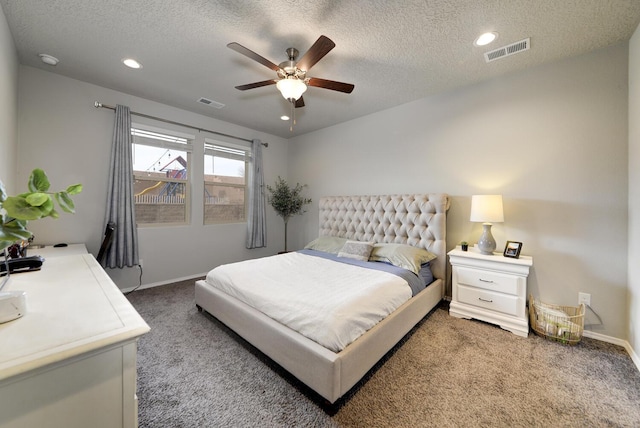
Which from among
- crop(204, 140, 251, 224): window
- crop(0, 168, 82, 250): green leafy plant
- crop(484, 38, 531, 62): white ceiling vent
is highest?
crop(484, 38, 531, 62): white ceiling vent

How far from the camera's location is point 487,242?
2682mm

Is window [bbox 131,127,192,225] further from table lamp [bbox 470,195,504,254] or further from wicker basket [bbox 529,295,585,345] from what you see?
wicker basket [bbox 529,295,585,345]

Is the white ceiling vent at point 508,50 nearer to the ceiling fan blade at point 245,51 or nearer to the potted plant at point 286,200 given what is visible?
the ceiling fan blade at point 245,51

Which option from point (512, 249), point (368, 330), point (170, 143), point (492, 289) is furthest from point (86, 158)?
point (512, 249)

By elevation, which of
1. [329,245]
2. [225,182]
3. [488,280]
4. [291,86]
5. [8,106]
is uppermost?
[291,86]

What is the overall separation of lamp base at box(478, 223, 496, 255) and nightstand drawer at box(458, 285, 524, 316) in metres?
0.43

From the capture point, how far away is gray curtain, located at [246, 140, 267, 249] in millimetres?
4621

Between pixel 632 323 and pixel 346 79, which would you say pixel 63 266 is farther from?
pixel 632 323

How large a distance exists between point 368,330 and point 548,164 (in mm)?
2562

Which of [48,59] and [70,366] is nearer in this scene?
[70,366]

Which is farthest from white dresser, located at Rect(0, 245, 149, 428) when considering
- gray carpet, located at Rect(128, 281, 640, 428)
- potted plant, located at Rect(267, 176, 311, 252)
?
potted plant, located at Rect(267, 176, 311, 252)

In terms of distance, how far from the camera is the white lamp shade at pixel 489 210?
255cm

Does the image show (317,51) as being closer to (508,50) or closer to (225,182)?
(508,50)

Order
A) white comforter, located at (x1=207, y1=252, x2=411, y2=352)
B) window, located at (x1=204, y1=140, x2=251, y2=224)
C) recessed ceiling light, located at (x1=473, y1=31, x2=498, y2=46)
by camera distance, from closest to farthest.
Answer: white comforter, located at (x1=207, y1=252, x2=411, y2=352) < recessed ceiling light, located at (x1=473, y1=31, x2=498, y2=46) < window, located at (x1=204, y1=140, x2=251, y2=224)
